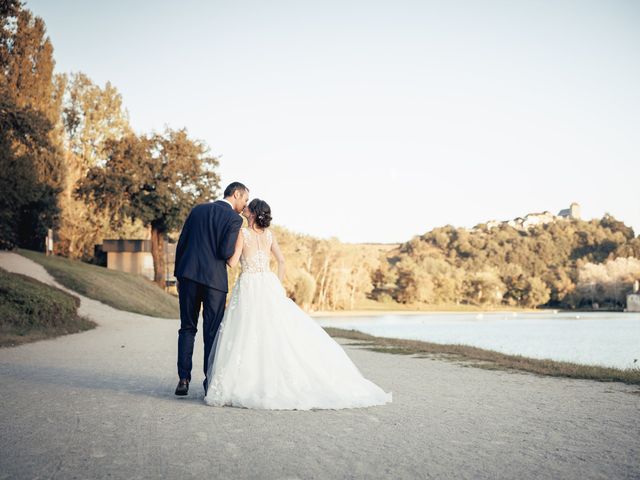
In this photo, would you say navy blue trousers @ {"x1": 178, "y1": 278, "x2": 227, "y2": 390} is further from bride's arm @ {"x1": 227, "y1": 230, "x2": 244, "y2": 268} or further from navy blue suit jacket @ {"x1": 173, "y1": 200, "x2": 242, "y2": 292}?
bride's arm @ {"x1": 227, "y1": 230, "x2": 244, "y2": 268}

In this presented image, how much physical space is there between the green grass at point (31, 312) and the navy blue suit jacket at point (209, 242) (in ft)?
28.9

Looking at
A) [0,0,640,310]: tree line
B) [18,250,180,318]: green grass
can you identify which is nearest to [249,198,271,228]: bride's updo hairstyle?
[0,0,640,310]: tree line

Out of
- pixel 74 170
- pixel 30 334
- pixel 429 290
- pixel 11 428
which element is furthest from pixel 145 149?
pixel 429 290

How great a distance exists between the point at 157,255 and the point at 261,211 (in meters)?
37.0

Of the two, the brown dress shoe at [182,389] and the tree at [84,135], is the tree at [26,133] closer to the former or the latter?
the tree at [84,135]

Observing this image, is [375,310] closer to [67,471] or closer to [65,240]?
[65,240]

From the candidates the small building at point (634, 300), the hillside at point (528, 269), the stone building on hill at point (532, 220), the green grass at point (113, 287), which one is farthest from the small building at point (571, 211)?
the green grass at point (113, 287)

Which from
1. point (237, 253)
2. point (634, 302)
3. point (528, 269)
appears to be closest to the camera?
point (237, 253)

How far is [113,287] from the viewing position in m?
31.4

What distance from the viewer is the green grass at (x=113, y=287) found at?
28.6 metres

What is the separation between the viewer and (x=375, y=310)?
66.6m

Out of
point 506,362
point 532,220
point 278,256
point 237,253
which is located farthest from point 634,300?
point 237,253

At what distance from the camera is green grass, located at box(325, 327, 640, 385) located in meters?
9.19

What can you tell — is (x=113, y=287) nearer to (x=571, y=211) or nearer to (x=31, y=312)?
(x=31, y=312)
